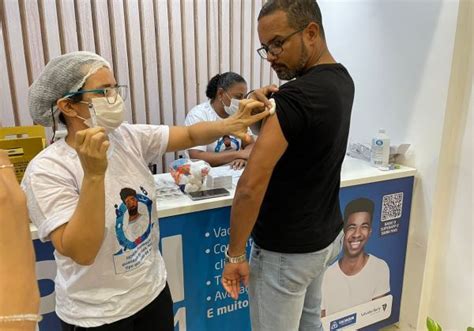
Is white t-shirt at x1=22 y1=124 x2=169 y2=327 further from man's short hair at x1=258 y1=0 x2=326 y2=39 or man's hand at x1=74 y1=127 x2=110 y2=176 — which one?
man's short hair at x1=258 y1=0 x2=326 y2=39

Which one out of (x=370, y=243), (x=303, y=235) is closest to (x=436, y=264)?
(x=370, y=243)

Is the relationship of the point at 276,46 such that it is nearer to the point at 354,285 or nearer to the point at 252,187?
the point at 252,187

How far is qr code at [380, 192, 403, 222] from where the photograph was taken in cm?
193

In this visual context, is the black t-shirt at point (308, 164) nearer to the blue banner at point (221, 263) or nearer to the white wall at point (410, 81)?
the blue banner at point (221, 263)

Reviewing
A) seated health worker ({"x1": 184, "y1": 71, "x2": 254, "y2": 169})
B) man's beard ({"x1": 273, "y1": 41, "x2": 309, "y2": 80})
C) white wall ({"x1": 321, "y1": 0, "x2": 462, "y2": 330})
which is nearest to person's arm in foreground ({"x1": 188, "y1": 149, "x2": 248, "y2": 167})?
seated health worker ({"x1": 184, "y1": 71, "x2": 254, "y2": 169})

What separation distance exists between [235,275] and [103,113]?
67 cm

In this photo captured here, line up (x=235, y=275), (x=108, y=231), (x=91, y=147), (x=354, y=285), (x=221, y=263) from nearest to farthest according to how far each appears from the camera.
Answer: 1. (x=91, y=147)
2. (x=108, y=231)
3. (x=235, y=275)
4. (x=221, y=263)
5. (x=354, y=285)

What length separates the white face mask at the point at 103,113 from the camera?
1016 millimetres

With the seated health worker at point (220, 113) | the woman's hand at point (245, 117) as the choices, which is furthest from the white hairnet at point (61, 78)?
the seated health worker at point (220, 113)

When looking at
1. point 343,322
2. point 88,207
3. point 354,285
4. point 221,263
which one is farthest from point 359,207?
point 88,207

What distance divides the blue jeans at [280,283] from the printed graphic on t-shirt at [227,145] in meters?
1.32

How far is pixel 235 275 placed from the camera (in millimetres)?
1266

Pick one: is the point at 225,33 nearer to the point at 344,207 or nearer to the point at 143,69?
the point at 143,69

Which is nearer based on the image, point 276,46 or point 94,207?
point 94,207
